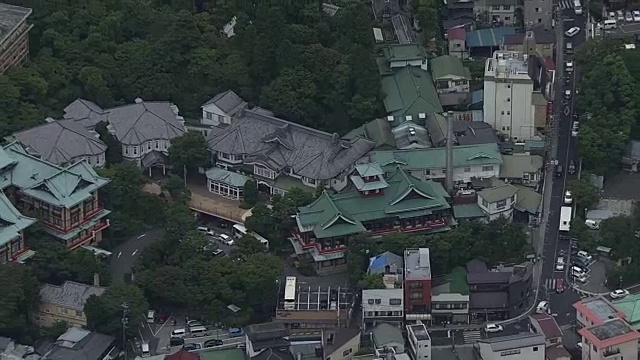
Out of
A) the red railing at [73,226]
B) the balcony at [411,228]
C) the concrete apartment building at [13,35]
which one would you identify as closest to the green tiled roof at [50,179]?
the red railing at [73,226]

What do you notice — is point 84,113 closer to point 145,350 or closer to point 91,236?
point 91,236

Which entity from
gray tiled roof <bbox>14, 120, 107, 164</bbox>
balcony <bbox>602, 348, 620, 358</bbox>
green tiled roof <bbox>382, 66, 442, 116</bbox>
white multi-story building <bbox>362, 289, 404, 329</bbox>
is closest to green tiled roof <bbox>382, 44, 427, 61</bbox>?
green tiled roof <bbox>382, 66, 442, 116</bbox>

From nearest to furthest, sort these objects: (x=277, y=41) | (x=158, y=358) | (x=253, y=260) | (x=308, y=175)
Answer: (x=158, y=358) → (x=253, y=260) → (x=308, y=175) → (x=277, y=41)

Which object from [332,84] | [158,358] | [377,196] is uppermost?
[332,84]

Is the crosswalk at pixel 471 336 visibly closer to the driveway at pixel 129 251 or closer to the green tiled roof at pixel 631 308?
the green tiled roof at pixel 631 308

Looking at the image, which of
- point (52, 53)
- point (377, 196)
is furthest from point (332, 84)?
point (52, 53)

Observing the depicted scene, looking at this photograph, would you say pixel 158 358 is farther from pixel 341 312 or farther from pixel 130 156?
pixel 130 156

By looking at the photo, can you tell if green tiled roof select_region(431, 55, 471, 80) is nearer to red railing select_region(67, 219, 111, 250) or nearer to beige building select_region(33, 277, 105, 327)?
red railing select_region(67, 219, 111, 250)
